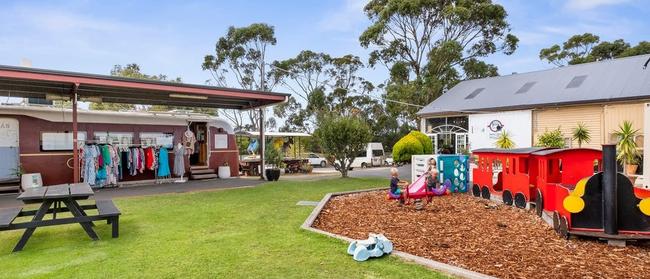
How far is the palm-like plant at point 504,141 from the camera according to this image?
19.3 m

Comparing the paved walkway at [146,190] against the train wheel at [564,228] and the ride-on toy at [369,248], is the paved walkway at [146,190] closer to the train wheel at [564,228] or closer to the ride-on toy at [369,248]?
the ride-on toy at [369,248]

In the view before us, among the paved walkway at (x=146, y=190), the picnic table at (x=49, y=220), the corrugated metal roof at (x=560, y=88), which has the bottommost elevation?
the paved walkway at (x=146, y=190)

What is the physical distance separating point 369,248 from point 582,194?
9.90 feet

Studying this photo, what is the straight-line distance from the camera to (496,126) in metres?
21.3

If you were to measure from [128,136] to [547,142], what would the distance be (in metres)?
17.2

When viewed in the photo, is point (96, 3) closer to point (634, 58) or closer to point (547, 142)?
point (547, 142)

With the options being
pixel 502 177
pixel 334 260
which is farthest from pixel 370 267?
pixel 502 177

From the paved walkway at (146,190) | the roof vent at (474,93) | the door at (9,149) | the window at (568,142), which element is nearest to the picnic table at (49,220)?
the paved walkway at (146,190)

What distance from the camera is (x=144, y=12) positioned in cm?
1497

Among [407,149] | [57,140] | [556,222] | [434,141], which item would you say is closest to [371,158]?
[434,141]

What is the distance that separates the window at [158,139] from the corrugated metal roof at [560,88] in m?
15.6

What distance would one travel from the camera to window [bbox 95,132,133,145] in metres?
14.9

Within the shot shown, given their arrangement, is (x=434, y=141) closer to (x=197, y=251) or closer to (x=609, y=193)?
(x=609, y=193)

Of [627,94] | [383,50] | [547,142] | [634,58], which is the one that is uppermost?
[383,50]
